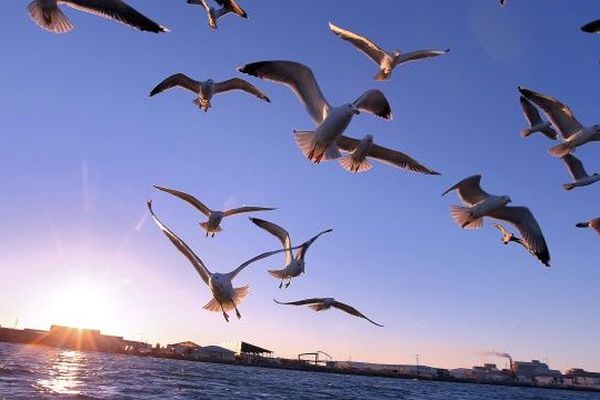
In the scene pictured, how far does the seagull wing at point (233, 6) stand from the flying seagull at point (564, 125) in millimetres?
7741

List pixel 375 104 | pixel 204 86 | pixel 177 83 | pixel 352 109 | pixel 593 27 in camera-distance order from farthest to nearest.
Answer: pixel 177 83 < pixel 204 86 < pixel 375 104 < pixel 593 27 < pixel 352 109

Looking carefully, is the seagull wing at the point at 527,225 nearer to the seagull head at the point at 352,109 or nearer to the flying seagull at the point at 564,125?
the flying seagull at the point at 564,125

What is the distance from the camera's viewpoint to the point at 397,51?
1559 centimetres

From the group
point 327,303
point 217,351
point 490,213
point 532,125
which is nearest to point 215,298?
point 327,303

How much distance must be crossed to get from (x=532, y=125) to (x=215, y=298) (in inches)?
450

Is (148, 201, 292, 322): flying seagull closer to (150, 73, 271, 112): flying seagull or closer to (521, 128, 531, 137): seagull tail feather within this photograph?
(150, 73, 271, 112): flying seagull

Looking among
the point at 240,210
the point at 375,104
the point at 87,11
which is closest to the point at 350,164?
the point at 375,104

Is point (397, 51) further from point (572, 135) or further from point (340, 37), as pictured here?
point (572, 135)

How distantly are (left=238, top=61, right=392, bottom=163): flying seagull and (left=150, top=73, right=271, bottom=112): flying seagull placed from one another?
376 centimetres

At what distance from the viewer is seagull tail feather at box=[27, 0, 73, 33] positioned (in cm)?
1295

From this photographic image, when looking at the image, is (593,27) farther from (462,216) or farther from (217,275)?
(217,275)

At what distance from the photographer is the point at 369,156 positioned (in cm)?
1599

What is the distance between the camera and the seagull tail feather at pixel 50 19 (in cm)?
1295

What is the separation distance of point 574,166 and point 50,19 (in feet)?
47.6
